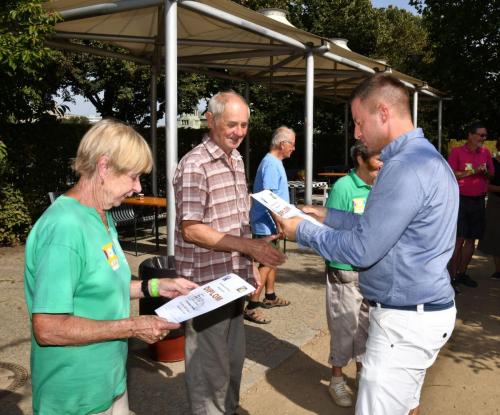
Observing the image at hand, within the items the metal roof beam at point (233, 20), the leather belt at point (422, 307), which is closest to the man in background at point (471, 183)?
the metal roof beam at point (233, 20)

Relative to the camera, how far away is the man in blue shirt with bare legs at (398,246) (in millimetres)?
1976

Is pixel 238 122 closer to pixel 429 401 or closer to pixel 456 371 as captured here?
pixel 429 401

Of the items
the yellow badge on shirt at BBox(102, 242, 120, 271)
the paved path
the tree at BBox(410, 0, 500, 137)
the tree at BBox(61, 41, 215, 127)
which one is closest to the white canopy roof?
the paved path

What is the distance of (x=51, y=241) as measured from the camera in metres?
1.63

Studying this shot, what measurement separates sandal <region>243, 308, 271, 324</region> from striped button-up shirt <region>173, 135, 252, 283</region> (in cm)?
236

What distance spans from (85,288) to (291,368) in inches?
112

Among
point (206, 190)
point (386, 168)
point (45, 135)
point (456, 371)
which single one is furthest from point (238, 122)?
point (45, 135)

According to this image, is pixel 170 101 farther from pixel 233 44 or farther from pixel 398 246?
pixel 398 246

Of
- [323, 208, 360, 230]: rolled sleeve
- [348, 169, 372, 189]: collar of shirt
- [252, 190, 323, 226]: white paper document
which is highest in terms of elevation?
[348, 169, 372, 189]: collar of shirt

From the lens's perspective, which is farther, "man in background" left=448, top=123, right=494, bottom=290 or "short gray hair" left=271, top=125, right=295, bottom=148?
"man in background" left=448, top=123, right=494, bottom=290

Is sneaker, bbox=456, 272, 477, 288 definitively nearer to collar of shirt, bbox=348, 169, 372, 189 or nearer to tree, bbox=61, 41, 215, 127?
collar of shirt, bbox=348, 169, 372, 189

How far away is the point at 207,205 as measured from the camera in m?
2.75

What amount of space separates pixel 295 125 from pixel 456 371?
20602 mm

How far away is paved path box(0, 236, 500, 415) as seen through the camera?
3.60 metres
